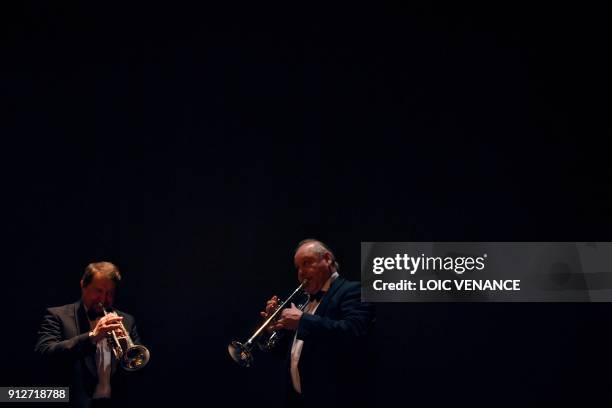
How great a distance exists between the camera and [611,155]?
461 centimetres

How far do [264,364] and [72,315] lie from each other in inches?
46.5

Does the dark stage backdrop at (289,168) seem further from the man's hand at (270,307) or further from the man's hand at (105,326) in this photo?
the man's hand at (105,326)

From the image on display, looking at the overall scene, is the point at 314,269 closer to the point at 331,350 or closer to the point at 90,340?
the point at 331,350

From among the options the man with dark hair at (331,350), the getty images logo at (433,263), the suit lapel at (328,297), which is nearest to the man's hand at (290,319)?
the man with dark hair at (331,350)

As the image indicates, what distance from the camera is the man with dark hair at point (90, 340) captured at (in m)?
3.77

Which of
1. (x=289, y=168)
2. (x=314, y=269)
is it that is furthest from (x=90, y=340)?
(x=289, y=168)

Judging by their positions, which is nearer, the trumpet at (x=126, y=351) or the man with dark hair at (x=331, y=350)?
the man with dark hair at (x=331, y=350)

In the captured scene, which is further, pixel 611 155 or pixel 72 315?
pixel 611 155

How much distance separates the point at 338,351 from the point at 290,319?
0.30 metres

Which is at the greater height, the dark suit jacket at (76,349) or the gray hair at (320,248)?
the gray hair at (320,248)

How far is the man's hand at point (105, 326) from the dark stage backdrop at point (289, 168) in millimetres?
644

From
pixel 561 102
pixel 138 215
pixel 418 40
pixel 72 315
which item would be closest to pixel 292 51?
pixel 418 40

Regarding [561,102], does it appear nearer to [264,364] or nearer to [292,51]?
[292,51]

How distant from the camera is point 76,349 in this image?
3.74 meters
